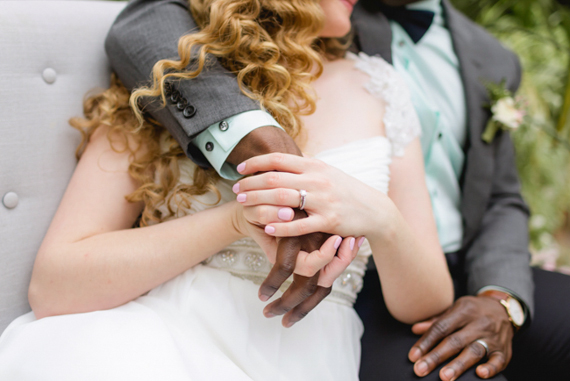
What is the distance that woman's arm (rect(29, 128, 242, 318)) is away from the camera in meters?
0.82

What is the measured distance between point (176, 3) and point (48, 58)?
356mm

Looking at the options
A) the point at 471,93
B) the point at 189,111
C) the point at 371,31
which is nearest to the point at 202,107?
the point at 189,111

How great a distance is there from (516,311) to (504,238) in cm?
28

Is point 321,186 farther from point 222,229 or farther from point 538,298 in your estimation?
point 538,298

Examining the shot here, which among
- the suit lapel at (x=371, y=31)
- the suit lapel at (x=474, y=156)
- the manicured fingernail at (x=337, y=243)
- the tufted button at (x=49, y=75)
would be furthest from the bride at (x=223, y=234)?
the suit lapel at (x=474, y=156)

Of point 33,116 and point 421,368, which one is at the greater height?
point 33,116

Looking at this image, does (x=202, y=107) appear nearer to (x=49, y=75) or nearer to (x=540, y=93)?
(x=49, y=75)

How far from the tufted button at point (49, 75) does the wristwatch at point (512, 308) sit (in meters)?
1.38

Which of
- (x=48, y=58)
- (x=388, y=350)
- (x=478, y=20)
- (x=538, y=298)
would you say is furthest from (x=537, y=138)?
(x=48, y=58)

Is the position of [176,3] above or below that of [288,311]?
above

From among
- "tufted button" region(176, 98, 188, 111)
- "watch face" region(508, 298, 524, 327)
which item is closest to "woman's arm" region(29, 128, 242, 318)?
"tufted button" region(176, 98, 188, 111)

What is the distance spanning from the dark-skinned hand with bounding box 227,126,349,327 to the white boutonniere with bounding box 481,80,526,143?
912 mm

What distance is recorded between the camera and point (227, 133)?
2.57ft

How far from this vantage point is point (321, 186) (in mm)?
724
